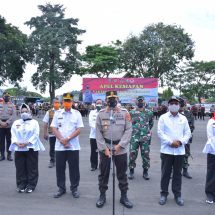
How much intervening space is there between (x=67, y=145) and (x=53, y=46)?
35318 millimetres

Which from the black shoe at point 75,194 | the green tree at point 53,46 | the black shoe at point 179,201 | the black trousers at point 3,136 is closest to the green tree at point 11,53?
the green tree at point 53,46

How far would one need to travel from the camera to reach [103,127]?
6.09 m

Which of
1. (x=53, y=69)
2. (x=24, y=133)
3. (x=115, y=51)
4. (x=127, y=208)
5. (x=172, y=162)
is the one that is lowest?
(x=127, y=208)

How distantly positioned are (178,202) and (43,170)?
394 cm

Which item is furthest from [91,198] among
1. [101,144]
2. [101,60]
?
[101,60]

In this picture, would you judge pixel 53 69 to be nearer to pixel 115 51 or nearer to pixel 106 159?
pixel 115 51

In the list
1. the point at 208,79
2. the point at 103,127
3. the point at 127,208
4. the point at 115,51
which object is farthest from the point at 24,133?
the point at 208,79

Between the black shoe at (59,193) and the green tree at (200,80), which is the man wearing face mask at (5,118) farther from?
the green tree at (200,80)

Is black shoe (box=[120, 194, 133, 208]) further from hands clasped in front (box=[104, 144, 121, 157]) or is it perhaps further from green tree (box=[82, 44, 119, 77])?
green tree (box=[82, 44, 119, 77])

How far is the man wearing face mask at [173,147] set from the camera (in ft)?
20.5

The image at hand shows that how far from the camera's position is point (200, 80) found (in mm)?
61938

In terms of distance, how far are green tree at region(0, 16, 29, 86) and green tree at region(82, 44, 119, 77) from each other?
11.6m

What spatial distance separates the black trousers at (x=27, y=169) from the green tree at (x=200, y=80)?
51308 mm

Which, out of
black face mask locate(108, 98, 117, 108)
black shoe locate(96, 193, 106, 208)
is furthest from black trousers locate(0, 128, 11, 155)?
black face mask locate(108, 98, 117, 108)
